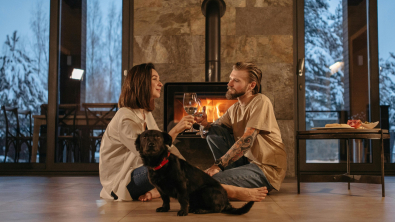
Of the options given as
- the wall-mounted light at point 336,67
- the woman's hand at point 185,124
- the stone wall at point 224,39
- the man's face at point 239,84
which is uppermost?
the stone wall at point 224,39

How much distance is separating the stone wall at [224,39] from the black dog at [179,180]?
2.37m

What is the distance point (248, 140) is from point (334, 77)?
2587 mm

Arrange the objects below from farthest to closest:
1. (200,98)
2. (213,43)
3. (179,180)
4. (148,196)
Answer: (213,43)
(200,98)
(148,196)
(179,180)

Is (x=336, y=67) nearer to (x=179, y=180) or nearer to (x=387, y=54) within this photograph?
(x=387, y=54)

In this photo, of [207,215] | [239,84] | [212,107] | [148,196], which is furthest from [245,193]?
[212,107]

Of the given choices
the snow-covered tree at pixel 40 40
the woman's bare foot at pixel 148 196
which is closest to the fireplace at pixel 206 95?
the woman's bare foot at pixel 148 196

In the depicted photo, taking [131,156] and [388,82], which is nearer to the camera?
[131,156]

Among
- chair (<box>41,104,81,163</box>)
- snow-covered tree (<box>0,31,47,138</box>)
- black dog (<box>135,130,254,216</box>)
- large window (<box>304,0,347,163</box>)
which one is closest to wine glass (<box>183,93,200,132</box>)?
black dog (<box>135,130,254,216</box>)

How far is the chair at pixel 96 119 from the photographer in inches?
170

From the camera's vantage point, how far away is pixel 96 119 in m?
4.34

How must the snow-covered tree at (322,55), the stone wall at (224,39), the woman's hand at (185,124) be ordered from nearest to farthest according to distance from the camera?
the woman's hand at (185,124), the stone wall at (224,39), the snow-covered tree at (322,55)

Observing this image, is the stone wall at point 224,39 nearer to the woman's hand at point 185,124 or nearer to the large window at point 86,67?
the large window at point 86,67

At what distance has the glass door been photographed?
416cm

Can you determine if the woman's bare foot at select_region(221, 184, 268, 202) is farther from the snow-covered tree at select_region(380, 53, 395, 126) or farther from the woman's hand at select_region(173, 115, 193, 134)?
the snow-covered tree at select_region(380, 53, 395, 126)
